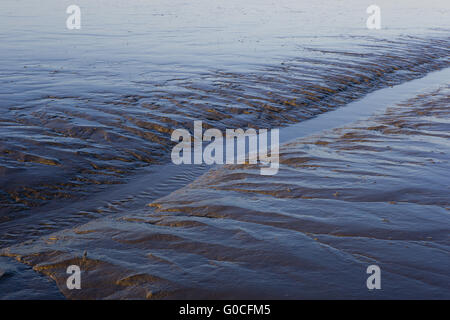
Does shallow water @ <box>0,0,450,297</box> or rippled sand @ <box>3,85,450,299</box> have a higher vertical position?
shallow water @ <box>0,0,450,297</box>

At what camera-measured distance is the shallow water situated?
564 cm

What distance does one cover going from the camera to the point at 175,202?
17.0ft

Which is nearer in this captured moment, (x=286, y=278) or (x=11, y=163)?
(x=286, y=278)

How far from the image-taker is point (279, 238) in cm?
409

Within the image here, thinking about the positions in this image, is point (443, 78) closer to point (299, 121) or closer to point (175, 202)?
point (299, 121)

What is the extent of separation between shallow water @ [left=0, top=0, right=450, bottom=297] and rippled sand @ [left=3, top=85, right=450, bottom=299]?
268 millimetres

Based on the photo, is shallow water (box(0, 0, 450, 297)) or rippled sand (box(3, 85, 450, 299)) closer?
rippled sand (box(3, 85, 450, 299))

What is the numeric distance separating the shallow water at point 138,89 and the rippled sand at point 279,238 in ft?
0.88

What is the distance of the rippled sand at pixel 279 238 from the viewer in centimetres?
341

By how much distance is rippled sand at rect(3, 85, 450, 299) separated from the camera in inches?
134

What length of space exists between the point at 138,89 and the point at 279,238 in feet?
21.7

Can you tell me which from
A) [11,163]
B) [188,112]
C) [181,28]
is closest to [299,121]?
[188,112]

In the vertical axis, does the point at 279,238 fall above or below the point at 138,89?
below
